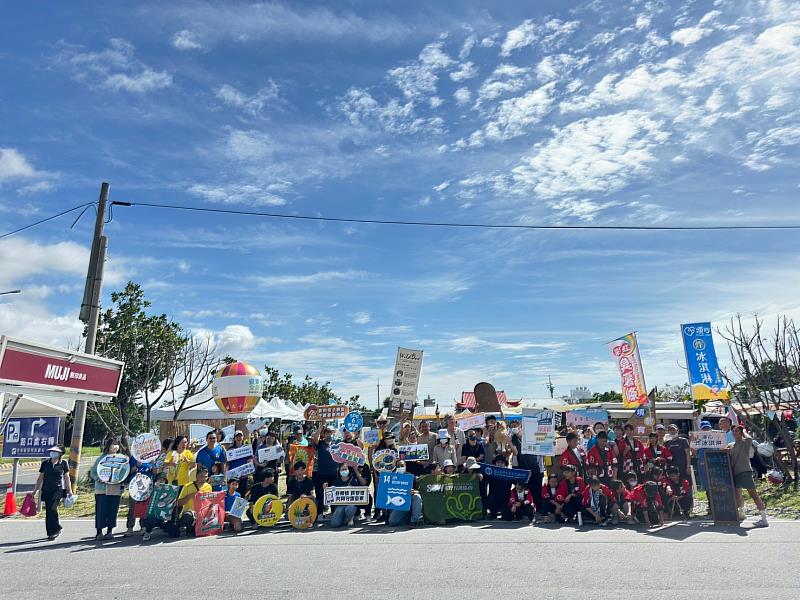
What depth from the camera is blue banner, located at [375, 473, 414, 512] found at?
36.7 feet

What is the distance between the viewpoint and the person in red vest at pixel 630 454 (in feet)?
36.5

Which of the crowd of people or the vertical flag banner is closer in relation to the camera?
the crowd of people

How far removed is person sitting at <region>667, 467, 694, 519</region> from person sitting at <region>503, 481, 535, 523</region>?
246 cm

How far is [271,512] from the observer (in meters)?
11.2

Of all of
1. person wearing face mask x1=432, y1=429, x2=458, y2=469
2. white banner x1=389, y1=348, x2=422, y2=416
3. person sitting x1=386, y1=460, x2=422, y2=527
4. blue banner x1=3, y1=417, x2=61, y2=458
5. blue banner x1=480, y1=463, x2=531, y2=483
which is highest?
white banner x1=389, y1=348, x2=422, y2=416

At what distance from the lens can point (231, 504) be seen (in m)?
11.0

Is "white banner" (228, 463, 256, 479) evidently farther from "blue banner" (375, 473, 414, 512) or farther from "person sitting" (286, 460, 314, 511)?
"blue banner" (375, 473, 414, 512)

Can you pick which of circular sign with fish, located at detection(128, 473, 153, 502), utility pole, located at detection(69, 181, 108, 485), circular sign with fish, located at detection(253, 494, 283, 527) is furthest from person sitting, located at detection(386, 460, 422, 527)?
utility pole, located at detection(69, 181, 108, 485)

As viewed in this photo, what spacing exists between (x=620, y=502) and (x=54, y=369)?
9524mm

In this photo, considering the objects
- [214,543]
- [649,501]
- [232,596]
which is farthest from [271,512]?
[649,501]

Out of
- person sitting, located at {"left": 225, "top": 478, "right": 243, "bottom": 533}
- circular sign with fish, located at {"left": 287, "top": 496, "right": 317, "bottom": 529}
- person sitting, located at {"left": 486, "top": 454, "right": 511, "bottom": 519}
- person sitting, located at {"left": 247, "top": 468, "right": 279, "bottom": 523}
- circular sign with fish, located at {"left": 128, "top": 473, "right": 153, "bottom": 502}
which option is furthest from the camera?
person sitting, located at {"left": 247, "top": 468, "right": 279, "bottom": 523}

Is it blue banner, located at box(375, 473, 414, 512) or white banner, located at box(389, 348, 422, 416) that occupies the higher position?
white banner, located at box(389, 348, 422, 416)

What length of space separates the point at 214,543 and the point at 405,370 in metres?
8.79

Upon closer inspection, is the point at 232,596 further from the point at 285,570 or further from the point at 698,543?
the point at 698,543
